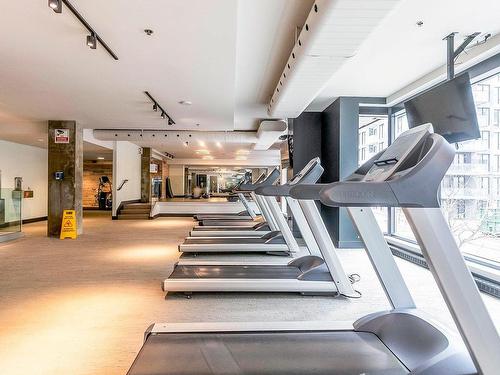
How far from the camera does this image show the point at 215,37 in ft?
12.5

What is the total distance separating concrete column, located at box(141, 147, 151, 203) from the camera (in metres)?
15.2

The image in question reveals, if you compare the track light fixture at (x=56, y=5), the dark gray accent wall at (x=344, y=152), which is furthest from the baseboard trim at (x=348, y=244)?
the track light fixture at (x=56, y=5)

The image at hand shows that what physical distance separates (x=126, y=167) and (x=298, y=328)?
11863 millimetres

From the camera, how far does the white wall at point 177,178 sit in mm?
23359

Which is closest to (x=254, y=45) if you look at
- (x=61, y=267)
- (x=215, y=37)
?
(x=215, y=37)

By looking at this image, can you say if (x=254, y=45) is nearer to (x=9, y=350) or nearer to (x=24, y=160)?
(x=9, y=350)

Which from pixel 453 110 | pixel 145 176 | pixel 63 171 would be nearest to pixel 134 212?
pixel 145 176

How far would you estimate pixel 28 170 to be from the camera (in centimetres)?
1212

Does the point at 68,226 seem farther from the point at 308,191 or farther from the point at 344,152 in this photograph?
the point at 308,191

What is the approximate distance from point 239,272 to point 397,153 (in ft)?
9.41

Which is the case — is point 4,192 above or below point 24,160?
below

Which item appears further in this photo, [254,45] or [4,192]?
[4,192]

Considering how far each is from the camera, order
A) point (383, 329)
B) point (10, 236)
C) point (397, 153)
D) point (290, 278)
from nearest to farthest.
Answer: point (397, 153) → point (383, 329) → point (290, 278) → point (10, 236)

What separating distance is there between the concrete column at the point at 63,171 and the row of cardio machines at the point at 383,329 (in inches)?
279
